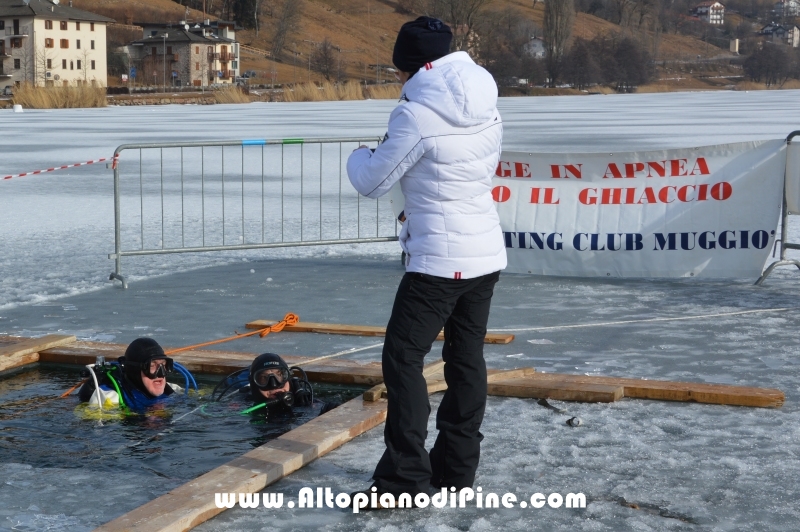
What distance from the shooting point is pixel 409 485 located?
12.8 ft

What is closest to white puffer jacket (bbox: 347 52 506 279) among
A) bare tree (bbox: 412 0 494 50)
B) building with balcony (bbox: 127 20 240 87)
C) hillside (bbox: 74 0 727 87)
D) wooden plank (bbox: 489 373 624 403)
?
wooden plank (bbox: 489 373 624 403)

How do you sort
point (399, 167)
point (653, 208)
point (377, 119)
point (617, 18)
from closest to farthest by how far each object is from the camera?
1. point (399, 167)
2. point (653, 208)
3. point (377, 119)
4. point (617, 18)

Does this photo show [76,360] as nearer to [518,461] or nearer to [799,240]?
[518,461]

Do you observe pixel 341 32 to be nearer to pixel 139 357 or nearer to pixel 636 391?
pixel 139 357

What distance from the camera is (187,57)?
119312 millimetres

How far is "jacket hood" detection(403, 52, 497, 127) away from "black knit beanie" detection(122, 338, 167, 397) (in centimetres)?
233

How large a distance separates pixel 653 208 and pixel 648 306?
1.35 meters

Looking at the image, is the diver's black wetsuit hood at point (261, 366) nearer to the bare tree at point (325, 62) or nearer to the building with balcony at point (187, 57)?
the bare tree at point (325, 62)

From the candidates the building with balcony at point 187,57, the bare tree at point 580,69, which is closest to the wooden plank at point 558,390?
the bare tree at point 580,69

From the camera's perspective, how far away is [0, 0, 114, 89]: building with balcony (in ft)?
357

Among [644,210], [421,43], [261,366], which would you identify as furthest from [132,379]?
[644,210]

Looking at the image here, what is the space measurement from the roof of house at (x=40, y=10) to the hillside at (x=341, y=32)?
783 inches

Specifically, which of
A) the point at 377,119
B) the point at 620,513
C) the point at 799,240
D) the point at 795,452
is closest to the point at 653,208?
the point at 799,240

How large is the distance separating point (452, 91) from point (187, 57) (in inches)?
4730
